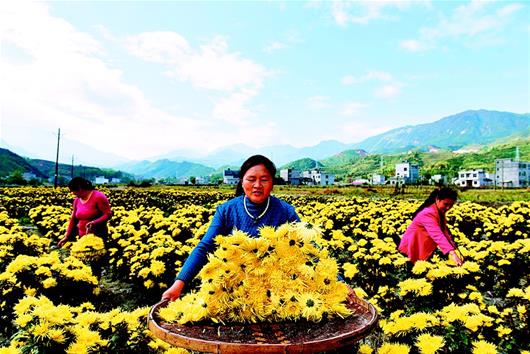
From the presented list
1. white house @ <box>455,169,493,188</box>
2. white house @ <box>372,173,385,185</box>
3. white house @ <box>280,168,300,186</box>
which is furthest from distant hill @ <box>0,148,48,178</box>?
white house @ <box>455,169,493,188</box>

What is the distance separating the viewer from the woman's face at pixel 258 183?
2.95 metres

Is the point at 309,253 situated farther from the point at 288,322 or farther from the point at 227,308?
the point at 227,308

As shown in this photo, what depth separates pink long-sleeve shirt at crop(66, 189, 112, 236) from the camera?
252 inches

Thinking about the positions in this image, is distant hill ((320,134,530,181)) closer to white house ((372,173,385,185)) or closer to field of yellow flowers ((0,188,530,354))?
white house ((372,173,385,185))

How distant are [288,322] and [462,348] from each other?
1.64 metres

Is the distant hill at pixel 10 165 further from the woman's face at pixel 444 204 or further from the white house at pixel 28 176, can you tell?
the woman's face at pixel 444 204

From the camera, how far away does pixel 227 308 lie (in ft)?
7.34

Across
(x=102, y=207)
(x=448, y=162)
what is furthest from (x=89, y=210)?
(x=448, y=162)

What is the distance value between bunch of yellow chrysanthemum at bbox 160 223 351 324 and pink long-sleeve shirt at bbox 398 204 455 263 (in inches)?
132

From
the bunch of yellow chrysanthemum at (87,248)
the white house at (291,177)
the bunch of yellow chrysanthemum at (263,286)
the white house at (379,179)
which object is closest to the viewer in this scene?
the bunch of yellow chrysanthemum at (263,286)

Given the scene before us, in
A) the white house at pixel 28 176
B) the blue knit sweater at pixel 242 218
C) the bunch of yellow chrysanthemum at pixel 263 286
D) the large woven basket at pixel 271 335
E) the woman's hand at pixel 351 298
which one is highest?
the white house at pixel 28 176

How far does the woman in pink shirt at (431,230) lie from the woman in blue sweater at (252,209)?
2923mm

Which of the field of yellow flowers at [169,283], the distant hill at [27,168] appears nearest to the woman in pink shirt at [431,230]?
the field of yellow flowers at [169,283]

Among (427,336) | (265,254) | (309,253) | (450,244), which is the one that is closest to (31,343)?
(265,254)
